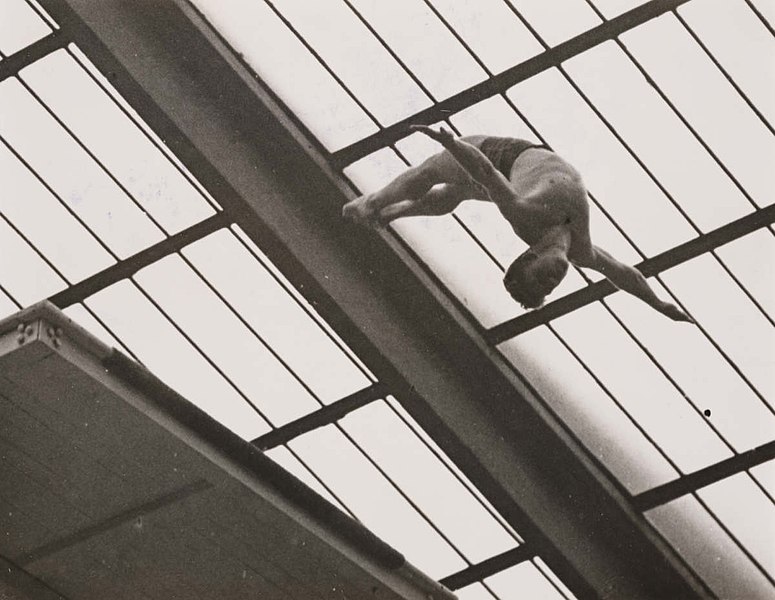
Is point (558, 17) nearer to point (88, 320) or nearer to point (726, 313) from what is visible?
point (726, 313)

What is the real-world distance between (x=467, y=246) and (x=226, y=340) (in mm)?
2854

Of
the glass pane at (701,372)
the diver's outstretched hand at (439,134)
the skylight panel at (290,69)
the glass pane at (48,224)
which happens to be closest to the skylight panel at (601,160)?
the glass pane at (701,372)

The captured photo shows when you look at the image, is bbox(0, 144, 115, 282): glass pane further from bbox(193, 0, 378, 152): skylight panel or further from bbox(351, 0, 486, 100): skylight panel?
bbox(351, 0, 486, 100): skylight panel

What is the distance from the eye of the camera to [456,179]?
14156mm

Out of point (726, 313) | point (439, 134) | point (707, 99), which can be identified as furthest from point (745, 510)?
point (439, 134)

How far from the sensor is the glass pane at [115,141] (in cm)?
1747

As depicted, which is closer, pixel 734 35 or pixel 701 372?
pixel 734 35

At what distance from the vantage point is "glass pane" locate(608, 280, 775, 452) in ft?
57.8

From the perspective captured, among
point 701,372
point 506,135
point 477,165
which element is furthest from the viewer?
point 701,372

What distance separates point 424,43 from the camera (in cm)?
1670

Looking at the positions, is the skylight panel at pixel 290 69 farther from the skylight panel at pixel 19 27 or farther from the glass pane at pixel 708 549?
the glass pane at pixel 708 549

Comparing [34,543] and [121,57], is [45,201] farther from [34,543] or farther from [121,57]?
[34,543]

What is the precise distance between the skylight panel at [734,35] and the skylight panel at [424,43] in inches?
83.5

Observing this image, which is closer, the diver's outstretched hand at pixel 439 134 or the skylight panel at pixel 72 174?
the diver's outstretched hand at pixel 439 134
